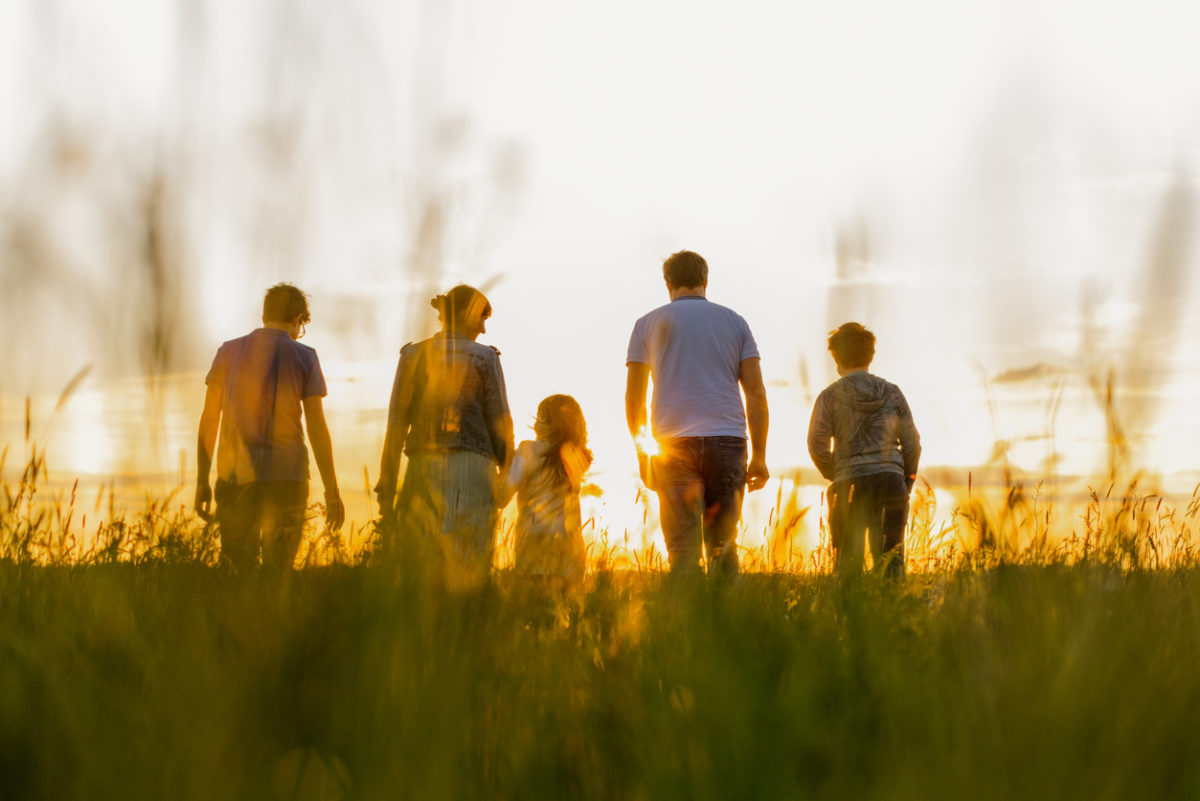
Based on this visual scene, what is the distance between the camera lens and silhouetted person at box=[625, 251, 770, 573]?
4.78m

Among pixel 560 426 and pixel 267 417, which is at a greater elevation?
pixel 560 426

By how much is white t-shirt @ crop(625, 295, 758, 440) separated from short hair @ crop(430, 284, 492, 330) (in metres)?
2.73

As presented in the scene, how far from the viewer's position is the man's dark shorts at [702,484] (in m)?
4.73

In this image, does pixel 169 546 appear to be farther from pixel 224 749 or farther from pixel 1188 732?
pixel 1188 732

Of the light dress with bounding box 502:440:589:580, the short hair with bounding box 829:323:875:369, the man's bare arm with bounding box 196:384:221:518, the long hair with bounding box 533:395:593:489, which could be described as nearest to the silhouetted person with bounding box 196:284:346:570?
the man's bare arm with bounding box 196:384:221:518

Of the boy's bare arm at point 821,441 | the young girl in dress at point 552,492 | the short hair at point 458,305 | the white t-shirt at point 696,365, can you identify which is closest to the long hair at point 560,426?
the young girl in dress at point 552,492

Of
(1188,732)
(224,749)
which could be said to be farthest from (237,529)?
(1188,732)

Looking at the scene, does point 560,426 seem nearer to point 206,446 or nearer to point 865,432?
point 865,432

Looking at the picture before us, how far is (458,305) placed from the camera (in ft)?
6.97

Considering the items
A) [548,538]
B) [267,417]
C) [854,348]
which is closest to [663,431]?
[854,348]

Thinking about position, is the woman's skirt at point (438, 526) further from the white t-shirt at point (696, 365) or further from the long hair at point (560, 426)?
the long hair at point (560, 426)

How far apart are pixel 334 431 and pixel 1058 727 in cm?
150

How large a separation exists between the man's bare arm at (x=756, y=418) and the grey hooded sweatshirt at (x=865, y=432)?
491mm

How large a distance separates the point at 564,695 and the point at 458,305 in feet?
2.59
